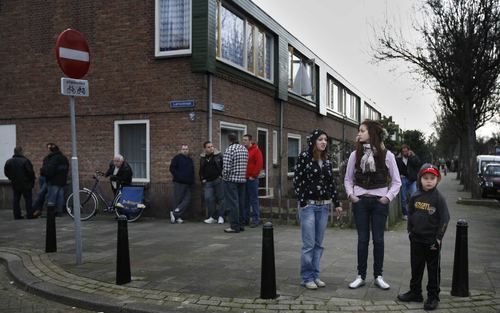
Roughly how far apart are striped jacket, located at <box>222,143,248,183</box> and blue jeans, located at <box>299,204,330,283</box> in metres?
4.31

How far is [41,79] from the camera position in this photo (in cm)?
1374

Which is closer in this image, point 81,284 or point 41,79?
point 81,284

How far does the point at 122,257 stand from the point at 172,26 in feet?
25.9

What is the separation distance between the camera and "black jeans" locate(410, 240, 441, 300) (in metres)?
5.03

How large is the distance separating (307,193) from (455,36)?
13825 millimetres

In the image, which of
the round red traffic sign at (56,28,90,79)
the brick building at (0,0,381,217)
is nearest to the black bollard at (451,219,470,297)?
the round red traffic sign at (56,28,90,79)

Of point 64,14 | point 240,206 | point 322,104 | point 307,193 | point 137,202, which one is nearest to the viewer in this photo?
point 307,193

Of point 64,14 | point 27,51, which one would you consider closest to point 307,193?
point 64,14

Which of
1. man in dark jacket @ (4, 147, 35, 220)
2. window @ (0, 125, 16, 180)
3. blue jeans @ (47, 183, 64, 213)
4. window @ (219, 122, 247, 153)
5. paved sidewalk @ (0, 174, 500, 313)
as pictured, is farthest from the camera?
window @ (0, 125, 16, 180)

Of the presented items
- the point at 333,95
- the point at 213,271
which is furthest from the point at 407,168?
the point at 333,95

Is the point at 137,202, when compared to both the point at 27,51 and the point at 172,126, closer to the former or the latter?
the point at 172,126

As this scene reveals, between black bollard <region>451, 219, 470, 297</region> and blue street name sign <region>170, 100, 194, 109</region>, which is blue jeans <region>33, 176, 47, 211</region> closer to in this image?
blue street name sign <region>170, 100, 194, 109</region>

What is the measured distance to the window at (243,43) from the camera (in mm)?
13267

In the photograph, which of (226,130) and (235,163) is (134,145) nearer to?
(226,130)
